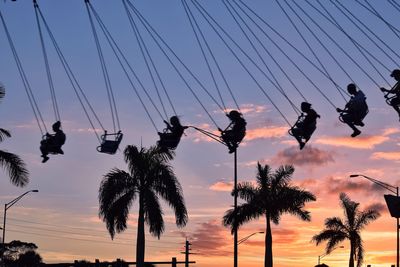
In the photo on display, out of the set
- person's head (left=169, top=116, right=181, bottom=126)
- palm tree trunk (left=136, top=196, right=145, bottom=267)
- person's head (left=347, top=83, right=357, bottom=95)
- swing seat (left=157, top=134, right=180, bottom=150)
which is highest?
person's head (left=347, top=83, right=357, bottom=95)

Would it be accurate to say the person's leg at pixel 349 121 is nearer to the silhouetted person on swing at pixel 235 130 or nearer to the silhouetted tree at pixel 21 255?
the silhouetted person on swing at pixel 235 130

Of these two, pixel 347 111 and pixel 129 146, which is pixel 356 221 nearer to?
pixel 129 146

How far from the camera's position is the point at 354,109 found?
2716 centimetres

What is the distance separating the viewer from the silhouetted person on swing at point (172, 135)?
29.9 metres

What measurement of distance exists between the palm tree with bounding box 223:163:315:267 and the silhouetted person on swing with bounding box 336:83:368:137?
30.7 meters

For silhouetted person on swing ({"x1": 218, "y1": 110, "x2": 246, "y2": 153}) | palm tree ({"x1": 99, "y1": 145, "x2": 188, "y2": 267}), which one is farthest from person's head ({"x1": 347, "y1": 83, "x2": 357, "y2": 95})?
palm tree ({"x1": 99, "y1": 145, "x2": 188, "y2": 267})

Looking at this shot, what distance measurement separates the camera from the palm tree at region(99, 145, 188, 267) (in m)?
47.3

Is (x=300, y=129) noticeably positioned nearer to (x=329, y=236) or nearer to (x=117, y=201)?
(x=117, y=201)

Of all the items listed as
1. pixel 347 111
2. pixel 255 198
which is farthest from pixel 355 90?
pixel 255 198

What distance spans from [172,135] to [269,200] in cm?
2948

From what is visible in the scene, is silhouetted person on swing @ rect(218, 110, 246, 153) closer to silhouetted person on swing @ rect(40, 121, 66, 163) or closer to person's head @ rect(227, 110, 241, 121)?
person's head @ rect(227, 110, 241, 121)

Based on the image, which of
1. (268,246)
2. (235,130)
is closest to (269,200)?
(268,246)

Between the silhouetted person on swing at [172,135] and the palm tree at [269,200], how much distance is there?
2839 cm

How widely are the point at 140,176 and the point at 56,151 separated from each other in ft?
57.4
